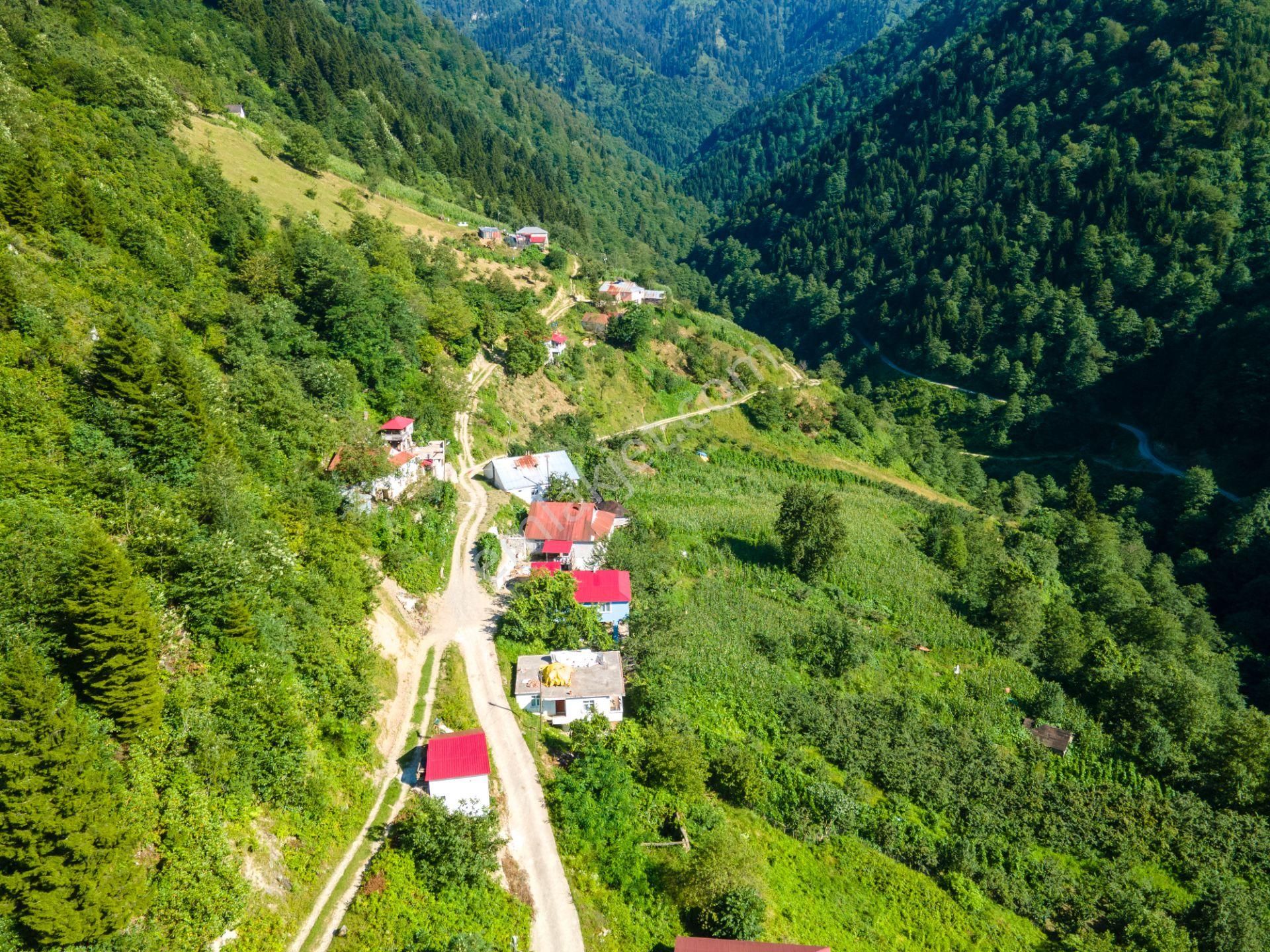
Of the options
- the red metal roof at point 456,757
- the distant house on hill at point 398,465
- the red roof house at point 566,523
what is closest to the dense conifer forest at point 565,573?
the distant house on hill at point 398,465

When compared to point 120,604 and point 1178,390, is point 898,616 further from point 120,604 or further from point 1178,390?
point 1178,390

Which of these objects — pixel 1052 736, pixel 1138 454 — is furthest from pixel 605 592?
pixel 1138 454

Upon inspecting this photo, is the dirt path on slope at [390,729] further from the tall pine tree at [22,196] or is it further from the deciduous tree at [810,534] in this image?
the deciduous tree at [810,534]

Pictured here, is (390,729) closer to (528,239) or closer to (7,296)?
(7,296)

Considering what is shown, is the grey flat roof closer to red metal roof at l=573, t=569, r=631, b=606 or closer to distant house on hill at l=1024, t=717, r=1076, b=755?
red metal roof at l=573, t=569, r=631, b=606

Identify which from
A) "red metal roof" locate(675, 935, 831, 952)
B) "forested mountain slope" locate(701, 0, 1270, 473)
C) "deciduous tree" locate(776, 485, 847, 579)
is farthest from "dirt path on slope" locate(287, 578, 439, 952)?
"forested mountain slope" locate(701, 0, 1270, 473)

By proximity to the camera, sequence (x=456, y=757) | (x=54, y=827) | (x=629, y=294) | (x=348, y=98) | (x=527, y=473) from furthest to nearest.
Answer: (x=348, y=98), (x=629, y=294), (x=527, y=473), (x=456, y=757), (x=54, y=827)
